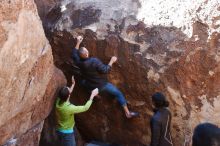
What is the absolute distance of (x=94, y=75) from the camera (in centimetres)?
620

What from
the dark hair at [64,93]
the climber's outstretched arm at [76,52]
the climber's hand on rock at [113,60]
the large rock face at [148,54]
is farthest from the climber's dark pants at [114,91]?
the dark hair at [64,93]

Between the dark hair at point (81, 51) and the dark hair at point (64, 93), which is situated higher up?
the dark hair at point (81, 51)

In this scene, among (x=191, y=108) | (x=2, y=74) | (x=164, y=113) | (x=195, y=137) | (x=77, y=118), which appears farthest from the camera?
(x=77, y=118)

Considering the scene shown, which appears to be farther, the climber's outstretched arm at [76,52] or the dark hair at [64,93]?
the climber's outstretched arm at [76,52]

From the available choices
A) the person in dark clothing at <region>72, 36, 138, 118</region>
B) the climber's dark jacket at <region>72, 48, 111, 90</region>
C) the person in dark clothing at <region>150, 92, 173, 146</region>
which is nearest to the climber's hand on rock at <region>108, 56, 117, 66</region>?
the person in dark clothing at <region>72, 36, 138, 118</region>

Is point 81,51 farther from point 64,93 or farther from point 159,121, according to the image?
point 159,121

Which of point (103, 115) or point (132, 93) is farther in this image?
point (103, 115)

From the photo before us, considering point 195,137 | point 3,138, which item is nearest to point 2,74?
point 3,138

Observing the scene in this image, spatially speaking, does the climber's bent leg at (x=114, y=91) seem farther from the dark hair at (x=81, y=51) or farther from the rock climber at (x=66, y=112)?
the dark hair at (x=81, y=51)

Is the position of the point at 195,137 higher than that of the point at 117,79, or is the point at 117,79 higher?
the point at 195,137

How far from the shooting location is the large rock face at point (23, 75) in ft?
15.1

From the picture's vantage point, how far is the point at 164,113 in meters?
4.94

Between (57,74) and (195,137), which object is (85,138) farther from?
(195,137)

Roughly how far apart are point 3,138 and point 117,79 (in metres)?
2.17
